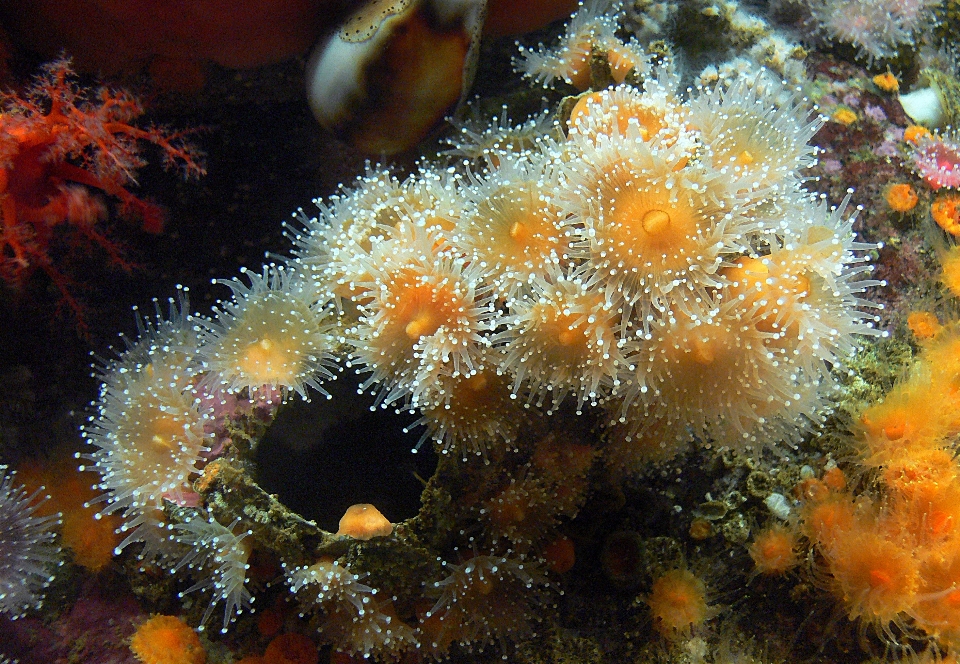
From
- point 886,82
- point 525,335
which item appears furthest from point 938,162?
point 525,335

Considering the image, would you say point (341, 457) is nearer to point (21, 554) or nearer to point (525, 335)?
point (525, 335)

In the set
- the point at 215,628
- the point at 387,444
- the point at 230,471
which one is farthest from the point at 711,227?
the point at 215,628

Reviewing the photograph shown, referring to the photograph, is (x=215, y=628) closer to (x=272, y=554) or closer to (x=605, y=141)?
(x=272, y=554)

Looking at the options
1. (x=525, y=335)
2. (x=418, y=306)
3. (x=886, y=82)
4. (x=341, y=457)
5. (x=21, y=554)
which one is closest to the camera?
(x=525, y=335)

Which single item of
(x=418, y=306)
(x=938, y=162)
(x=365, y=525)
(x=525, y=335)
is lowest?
(x=365, y=525)

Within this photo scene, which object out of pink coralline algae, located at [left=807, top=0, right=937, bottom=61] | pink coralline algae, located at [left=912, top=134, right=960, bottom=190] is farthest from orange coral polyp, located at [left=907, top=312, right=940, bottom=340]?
pink coralline algae, located at [left=807, top=0, right=937, bottom=61]

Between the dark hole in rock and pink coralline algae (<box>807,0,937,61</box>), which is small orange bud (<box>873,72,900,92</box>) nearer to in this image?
pink coralline algae (<box>807,0,937,61</box>)

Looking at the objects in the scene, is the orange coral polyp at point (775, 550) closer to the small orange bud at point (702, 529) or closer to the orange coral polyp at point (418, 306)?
the small orange bud at point (702, 529)
